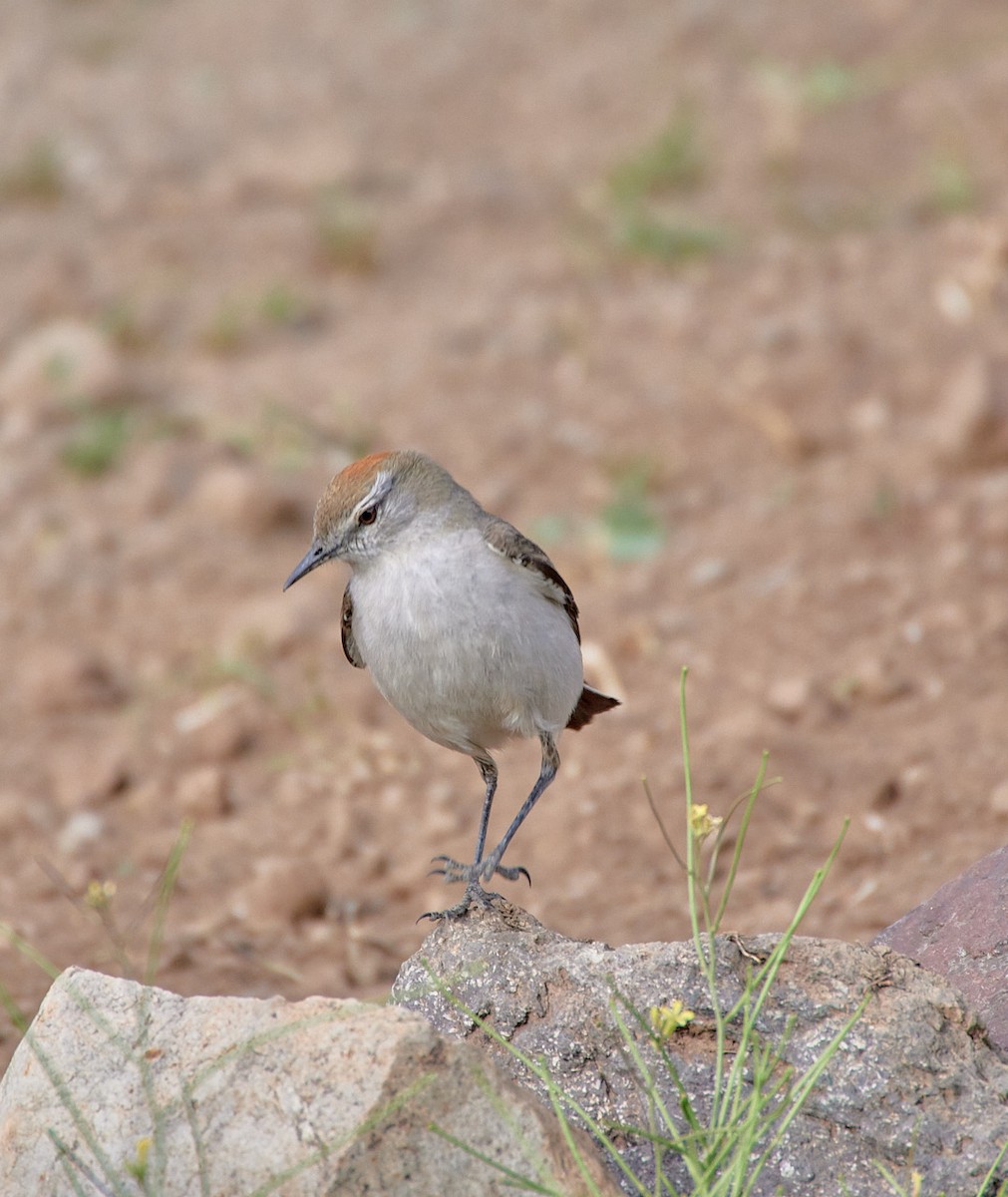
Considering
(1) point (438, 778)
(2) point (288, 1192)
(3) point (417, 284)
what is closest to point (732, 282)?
(3) point (417, 284)

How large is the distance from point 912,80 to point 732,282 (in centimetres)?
360

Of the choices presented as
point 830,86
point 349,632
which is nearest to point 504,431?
point 349,632

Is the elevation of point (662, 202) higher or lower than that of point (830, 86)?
lower

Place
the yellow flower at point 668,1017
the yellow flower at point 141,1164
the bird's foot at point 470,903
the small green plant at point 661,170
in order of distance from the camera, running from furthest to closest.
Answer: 1. the small green plant at point 661,170
2. the bird's foot at point 470,903
3. the yellow flower at point 668,1017
4. the yellow flower at point 141,1164

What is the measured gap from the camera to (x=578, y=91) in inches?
564

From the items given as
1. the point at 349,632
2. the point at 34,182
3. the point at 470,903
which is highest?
the point at 349,632

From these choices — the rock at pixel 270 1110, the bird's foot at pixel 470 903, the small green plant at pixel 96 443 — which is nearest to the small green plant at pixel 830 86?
the small green plant at pixel 96 443

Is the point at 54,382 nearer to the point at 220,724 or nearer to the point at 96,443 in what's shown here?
the point at 96,443

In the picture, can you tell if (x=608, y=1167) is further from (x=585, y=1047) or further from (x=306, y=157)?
(x=306, y=157)

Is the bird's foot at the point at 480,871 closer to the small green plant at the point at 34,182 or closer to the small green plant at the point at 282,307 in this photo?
the small green plant at the point at 282,307

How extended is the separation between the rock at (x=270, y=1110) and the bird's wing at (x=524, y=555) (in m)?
1.85

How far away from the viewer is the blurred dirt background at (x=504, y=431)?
250 inches

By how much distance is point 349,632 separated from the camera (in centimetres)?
534

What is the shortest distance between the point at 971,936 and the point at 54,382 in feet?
25.6
